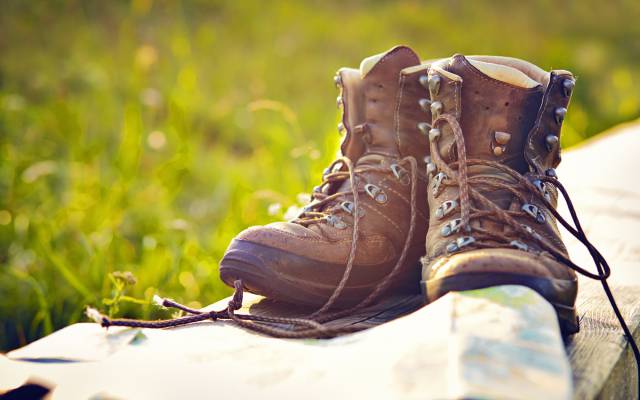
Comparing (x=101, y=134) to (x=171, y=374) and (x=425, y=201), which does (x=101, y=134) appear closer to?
(x=425, y=201)

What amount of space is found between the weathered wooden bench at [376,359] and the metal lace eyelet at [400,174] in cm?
30

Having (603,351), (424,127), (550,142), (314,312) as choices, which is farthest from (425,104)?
(603,351)

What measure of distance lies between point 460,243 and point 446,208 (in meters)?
0.11

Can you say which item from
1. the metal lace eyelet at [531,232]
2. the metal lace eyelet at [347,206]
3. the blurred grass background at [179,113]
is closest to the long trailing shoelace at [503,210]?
the metal lace eyelet at [531,232]

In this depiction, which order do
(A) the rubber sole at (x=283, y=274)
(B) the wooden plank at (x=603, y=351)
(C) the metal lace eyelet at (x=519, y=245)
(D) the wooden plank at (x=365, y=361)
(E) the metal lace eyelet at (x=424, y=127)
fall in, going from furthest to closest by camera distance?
(E) the metal lace eyelet at (x=424, y=127), (A) the rubber sole at (x=283, y=274), (C) the metal lace eyelet at (x=519, y=245), (B) the wooden plank at (x=603, y=351), (D) the wooden plank at (x=365, y=361)

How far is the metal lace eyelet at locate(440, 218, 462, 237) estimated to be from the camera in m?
1.25

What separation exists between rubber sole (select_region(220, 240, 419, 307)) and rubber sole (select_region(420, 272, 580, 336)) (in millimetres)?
313

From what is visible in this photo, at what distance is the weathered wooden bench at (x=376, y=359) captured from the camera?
0.90 metres

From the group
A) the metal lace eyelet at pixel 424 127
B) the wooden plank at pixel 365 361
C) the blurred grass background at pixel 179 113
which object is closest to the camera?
the wooden plank at pixel 365 361

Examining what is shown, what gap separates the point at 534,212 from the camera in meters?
1.25

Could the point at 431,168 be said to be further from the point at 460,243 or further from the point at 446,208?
the point at 460,243

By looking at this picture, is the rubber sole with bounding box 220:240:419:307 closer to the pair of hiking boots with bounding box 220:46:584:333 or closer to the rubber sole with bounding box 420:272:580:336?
the pair of hiking boots with bounding box 220:46:584:333

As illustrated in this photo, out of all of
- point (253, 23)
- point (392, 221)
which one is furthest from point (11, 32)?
point (392, 221)

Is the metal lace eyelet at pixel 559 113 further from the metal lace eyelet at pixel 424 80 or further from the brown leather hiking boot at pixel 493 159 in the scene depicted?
the metal lace eyelet at pixel 424 80
